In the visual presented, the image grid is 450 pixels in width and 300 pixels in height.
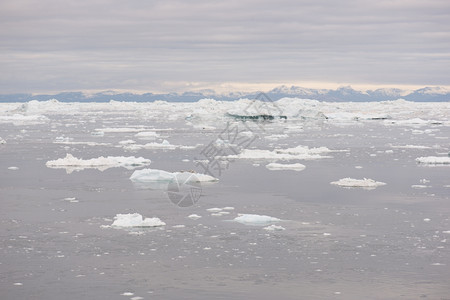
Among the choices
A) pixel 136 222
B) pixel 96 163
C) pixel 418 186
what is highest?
pixel 96 163

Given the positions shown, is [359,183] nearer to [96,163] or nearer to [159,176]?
[159,176]

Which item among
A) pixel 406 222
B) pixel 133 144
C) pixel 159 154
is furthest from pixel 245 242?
pixel 133 144

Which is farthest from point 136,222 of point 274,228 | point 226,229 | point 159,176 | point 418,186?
point 418,186

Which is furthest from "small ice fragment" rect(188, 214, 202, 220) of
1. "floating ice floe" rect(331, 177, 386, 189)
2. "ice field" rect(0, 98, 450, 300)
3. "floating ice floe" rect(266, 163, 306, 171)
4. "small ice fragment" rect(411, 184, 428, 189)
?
"floating ice floe" rect(266, 163, 306, 171)

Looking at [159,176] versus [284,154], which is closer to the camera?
[159,176]

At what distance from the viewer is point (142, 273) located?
360 inches

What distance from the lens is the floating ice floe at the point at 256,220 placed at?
492 inches

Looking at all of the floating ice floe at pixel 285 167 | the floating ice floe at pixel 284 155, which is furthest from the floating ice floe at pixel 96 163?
the floating ice floe at pixel 284 155

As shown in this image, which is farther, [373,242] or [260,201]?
[260,201]

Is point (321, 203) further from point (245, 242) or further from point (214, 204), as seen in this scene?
point (245, 242)

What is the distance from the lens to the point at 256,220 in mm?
12570

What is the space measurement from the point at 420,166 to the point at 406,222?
10025 mm

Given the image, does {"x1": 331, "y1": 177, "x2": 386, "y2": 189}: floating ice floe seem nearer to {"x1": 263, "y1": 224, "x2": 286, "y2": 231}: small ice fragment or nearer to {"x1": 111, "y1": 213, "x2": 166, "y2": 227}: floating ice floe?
{"x1": 263, "y1": 224, "x2": 286, "y2": 231}: small ice fragment

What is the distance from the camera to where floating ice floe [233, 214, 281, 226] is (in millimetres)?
12500
